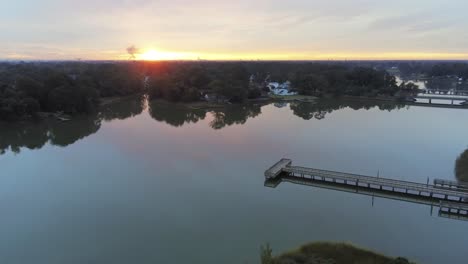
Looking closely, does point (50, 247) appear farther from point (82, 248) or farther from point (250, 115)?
point (250, 115)

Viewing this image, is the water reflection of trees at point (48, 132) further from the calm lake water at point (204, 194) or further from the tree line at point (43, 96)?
the tree line at point (43, 96)

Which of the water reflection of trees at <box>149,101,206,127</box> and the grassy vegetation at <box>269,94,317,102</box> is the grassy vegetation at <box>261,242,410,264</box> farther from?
the grassy vegetation at <box>269,94,317,102</box>

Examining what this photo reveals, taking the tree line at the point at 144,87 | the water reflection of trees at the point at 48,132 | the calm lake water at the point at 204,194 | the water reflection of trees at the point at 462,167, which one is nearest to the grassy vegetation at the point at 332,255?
the calm lake water at the point at 204,194

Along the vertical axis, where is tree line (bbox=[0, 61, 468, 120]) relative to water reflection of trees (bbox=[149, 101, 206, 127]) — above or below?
above

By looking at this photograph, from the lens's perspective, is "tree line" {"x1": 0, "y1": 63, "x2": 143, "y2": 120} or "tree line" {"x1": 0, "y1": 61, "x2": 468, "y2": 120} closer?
"tree line" {"x1": 0, "y1": 63, "x2": 143, "y2": 120}

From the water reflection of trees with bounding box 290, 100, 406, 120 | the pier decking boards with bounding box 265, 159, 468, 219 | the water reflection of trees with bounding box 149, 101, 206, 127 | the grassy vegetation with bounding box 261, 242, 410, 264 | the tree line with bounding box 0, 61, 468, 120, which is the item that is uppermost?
the tree line with bounding box 0, 61, 468, 120

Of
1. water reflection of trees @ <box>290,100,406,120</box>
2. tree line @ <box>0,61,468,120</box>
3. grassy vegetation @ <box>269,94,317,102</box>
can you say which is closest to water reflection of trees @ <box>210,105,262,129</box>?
tree line @ <box>0,61,468,120</box>

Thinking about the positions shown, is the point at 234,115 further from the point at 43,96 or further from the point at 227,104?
the point at 43,96
